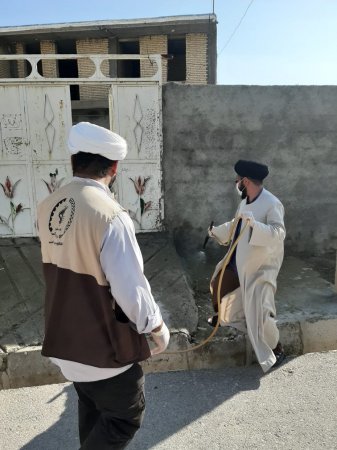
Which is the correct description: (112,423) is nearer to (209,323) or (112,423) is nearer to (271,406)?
(271,406)

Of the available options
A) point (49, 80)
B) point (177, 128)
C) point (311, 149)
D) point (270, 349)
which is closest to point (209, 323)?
point (270, 349)

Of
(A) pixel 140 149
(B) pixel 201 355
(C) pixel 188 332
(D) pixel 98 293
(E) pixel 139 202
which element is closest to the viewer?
(D) pixel 98 293

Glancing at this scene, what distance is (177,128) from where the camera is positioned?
5.35m

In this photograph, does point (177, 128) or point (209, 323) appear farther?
point (177, 128)

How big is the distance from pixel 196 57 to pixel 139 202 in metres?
10.7

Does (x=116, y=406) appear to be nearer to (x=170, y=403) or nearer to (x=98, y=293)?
(x=98, y=293)

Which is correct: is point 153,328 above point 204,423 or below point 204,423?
above

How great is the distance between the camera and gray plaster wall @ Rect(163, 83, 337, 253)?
5352 mm

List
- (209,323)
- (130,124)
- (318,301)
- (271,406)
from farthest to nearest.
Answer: (130,124)
(318,301)
(209,323)
(271,406)

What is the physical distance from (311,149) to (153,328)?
4718mm

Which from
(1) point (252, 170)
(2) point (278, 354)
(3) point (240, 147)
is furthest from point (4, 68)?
(2) point (278, 354)

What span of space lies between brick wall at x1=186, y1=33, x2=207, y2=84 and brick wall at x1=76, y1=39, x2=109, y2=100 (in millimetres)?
3011

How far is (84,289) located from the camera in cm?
166

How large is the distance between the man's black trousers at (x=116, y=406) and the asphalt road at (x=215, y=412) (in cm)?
91
